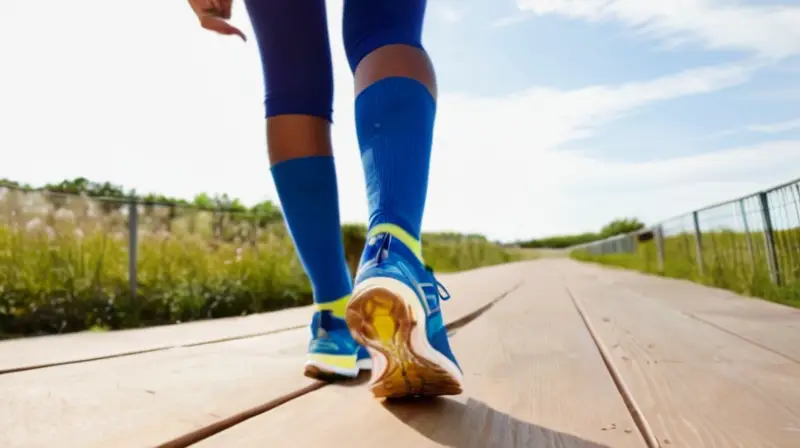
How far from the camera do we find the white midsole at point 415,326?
65 centimetres

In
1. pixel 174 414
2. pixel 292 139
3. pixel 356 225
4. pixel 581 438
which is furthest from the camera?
pixel 356 225

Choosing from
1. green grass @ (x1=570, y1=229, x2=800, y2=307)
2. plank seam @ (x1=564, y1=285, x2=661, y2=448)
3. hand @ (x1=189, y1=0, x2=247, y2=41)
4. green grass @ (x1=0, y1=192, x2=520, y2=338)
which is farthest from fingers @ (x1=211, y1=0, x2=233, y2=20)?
green grass @ (x1=570, y1=229, x2=800, y2=307)

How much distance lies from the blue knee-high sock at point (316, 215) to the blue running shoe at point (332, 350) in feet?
0.09

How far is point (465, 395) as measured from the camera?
0.76 meters

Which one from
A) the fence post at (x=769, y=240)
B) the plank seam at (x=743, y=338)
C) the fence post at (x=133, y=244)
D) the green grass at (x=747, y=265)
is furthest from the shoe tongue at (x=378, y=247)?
the fence post at (x=769, y=240)

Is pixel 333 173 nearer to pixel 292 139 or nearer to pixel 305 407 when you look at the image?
pixel 292 139

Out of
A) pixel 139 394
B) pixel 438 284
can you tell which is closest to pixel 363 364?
pixel 438 284

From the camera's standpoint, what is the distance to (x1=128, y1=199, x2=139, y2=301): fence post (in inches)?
115

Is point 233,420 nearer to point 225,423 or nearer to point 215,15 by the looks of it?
point 225,423

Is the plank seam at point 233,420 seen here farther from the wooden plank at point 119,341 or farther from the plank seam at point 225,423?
the wooden plank at point 119,341

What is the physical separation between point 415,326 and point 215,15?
757 millimetres

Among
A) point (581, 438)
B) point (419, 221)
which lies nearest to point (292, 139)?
point (419, 221)

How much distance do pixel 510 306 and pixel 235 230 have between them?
2339 mm

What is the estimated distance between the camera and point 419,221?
79 centimetres
